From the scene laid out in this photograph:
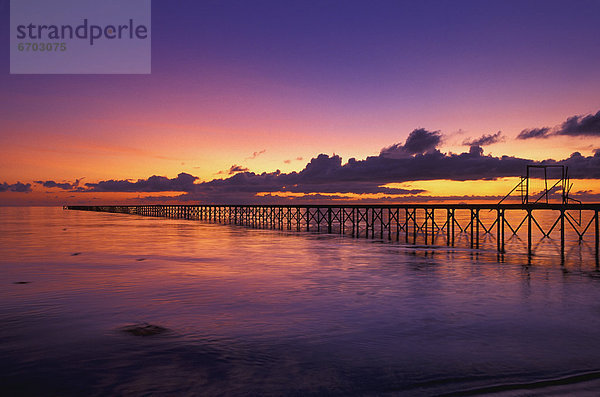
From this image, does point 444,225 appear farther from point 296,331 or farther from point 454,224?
point 296,331

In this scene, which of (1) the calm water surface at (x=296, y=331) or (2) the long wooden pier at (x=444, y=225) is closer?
(1) the calm water surface at (x=296, y=331)

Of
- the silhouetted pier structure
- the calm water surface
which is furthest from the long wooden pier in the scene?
the calm water surface

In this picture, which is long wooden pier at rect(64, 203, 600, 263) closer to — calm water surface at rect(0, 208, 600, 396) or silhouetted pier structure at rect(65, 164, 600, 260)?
silhouetted pier structure at rect(65, 164, 600, 260)

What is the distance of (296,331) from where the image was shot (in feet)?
30.2

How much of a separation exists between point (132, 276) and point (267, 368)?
1195cm

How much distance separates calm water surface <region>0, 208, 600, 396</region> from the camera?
6.45 meters

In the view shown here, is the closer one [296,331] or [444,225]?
[296,331]

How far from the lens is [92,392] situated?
19.7 ft

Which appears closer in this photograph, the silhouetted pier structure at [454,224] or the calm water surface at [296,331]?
the calm water surface at [296,331]

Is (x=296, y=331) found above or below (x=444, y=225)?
above

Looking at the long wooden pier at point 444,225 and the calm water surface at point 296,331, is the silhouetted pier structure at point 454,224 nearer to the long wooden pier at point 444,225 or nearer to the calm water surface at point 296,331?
the long wooden pier at point 444,225

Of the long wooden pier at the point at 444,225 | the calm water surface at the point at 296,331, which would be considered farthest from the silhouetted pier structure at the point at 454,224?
the calm water surface at the point at 296,331

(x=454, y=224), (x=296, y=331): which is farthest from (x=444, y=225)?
(x=296, y=331)

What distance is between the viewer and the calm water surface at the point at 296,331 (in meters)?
6.45
